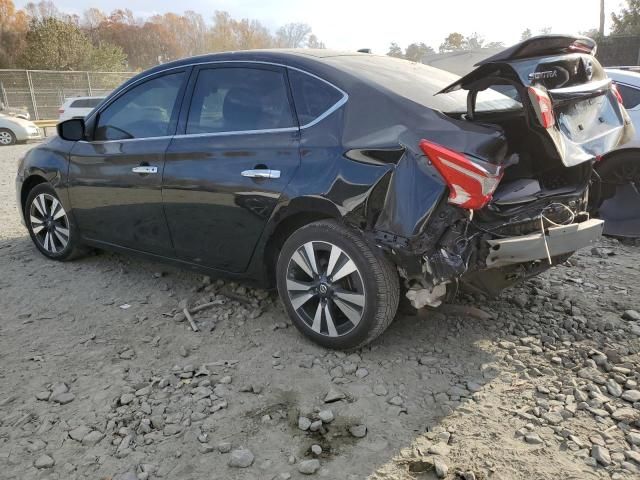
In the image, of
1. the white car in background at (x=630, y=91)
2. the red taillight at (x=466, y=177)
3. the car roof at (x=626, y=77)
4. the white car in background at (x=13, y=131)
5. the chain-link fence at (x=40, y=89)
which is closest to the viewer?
the red taillight at (x=466, y=177)

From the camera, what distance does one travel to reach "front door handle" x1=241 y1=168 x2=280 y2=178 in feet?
10.6

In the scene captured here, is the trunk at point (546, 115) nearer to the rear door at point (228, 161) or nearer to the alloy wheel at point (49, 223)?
the rear door at point (228, 161)

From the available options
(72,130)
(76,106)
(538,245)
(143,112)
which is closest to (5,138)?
(76,106)

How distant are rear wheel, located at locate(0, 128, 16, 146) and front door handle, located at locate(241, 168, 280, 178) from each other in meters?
17.3

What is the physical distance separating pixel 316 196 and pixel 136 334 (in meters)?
1.55

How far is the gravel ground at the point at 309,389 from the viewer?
2416 mm

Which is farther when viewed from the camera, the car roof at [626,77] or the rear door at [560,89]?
the car roof at [626,77]

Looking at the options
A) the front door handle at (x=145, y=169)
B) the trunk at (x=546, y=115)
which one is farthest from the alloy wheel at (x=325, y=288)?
the front door handle at (x=145, y=169)

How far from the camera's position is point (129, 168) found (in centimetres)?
407

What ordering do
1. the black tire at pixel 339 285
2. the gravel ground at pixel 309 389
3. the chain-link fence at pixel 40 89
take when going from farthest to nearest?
the chain-link fence at pixel 40 89 → the black tire at pixel 339 285 → the gravel ground at pixel 309 389

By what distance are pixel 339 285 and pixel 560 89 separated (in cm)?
153

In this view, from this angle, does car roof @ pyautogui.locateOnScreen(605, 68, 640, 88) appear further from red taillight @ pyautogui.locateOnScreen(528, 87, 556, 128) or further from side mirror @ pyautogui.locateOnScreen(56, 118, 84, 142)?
side mirror @ pyautogui.locateOnScreen(56, 118, 84, 142)

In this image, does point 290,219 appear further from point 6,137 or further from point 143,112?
point 6,137

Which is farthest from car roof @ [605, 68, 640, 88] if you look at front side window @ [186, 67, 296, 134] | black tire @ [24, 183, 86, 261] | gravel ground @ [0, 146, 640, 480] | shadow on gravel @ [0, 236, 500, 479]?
black tire @ [24, 183, 86, 261]
